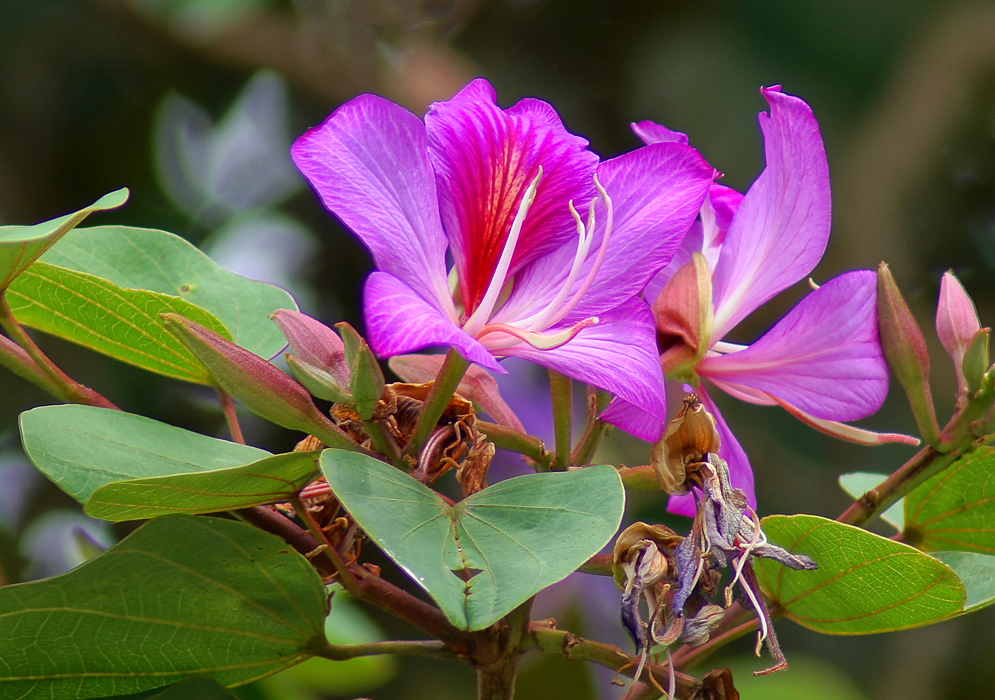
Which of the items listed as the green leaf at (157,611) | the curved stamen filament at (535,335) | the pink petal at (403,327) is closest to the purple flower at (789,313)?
the curved stamen filament at (535,335)

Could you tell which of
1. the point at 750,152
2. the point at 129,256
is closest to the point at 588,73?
the point at 750,152

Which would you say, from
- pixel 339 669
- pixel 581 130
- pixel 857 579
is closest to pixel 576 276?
pixel 857 579

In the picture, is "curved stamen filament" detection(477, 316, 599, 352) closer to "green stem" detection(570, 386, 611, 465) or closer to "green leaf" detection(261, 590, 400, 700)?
"green stem" detection(570, 386, 611, 465)

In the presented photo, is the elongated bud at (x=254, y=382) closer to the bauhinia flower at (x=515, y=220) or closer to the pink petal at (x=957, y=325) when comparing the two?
the bauhinia flower at (x=515, y=220)

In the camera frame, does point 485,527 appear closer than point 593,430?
Yes

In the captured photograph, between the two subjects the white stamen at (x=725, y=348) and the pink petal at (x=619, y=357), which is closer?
the pink petal at (x=619, y=357)

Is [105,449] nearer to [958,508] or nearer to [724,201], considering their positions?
[724,201]

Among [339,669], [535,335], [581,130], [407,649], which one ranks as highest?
[535,335]
